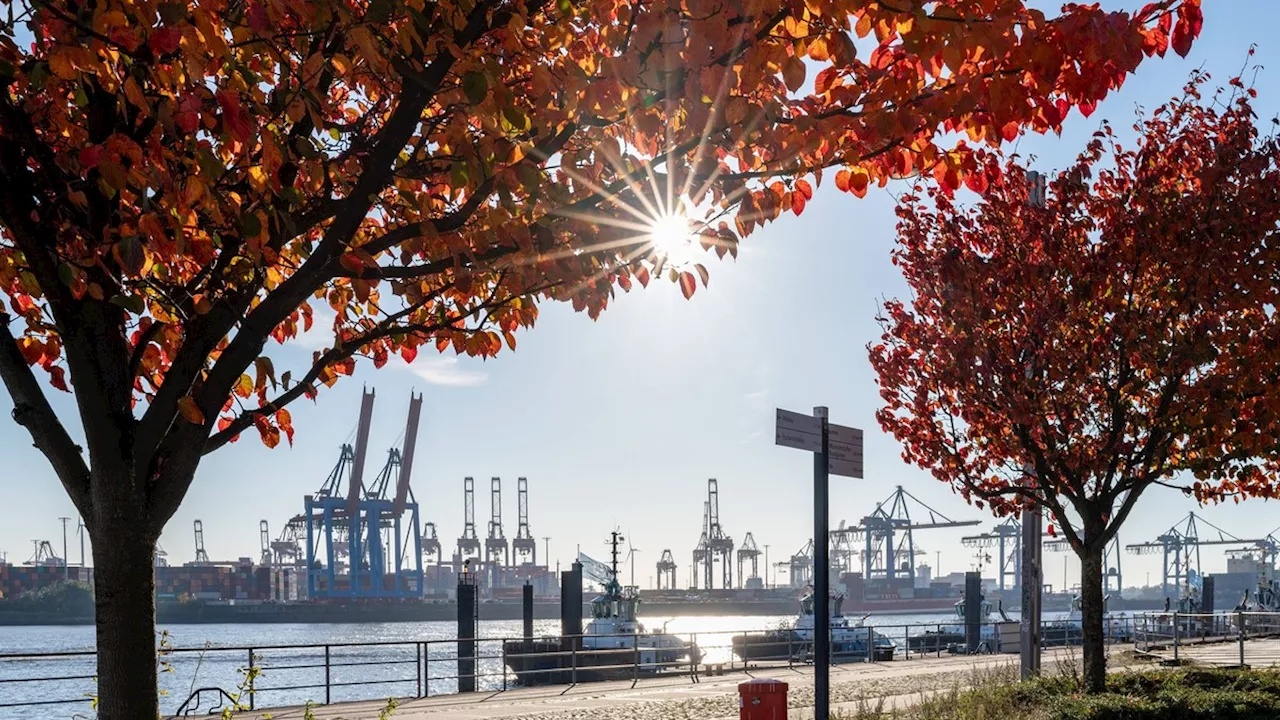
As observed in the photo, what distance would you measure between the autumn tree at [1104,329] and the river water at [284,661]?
820 centimetres

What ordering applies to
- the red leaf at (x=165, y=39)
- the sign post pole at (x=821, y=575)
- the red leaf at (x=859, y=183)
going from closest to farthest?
the red leaf at (x=165, y=39) < the red leaf at (x=859, y=183) < the sign post pole at (x=821, y=575)

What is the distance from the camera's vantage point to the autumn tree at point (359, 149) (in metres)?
5.32

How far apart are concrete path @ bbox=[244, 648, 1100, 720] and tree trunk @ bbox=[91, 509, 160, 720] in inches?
361

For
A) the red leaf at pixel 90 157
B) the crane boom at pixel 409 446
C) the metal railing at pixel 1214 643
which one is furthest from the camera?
the crane boom at pixel 409 446

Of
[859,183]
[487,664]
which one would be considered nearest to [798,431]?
[859,183]

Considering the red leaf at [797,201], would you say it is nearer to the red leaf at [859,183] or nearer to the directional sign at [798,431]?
the red leaf at [859,183]

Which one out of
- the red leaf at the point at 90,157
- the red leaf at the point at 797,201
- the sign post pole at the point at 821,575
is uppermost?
the red leaf at the point at 797,201

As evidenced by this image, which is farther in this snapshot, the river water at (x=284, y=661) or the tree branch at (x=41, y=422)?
the river water at (x=284, y=661)

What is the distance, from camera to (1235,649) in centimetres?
3116

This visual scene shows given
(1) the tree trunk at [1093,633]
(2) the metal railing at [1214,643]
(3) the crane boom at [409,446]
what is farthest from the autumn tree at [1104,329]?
(3) the crane boom at [409,446]

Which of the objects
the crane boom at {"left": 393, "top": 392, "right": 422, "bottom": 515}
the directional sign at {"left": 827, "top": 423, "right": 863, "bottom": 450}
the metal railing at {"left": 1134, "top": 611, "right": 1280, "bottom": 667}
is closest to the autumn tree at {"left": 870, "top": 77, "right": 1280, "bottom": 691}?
the directional sign at {"left": 827, "top": 423, "right": 863, "bottom": 450}

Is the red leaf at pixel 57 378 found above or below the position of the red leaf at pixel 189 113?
below

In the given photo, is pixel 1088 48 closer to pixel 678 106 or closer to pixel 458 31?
pixel 678 106

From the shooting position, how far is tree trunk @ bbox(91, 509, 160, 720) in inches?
232
